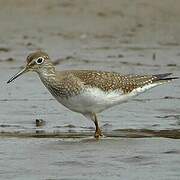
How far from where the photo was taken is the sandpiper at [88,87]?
434 inches

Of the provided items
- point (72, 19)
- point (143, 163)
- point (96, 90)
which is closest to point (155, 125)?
point (96, 90)

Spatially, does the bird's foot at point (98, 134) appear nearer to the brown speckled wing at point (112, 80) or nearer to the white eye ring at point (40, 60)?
Result: the brown speckled wing at point (112, 80)

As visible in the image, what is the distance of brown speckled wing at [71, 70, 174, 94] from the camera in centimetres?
1123

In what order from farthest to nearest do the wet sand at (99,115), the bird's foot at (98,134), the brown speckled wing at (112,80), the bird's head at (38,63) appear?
1. the bird's head at (38,63)
2. the brown speckled wing at (112,80)
3. the bird's foot at (98,134)
4. the wet sand at (99,115)

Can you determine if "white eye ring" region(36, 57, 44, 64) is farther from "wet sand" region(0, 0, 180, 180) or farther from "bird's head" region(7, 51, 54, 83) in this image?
"wet sand" region(0, 0, 180, 180)

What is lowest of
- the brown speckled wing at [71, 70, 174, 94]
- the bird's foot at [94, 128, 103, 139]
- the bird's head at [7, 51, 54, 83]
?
the bird's foot at [94, 128, 103, 139]

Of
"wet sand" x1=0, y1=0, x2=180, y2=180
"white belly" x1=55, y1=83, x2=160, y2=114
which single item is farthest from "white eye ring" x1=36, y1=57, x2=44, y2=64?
"wet sand" x1=0, y1=0, x2=180, y2=180

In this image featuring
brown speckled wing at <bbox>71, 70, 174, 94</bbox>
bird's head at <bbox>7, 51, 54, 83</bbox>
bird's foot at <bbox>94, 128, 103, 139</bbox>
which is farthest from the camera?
bird's head at <bbox>7, 51, 54, 83</bbox>

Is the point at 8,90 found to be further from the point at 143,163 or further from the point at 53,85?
the point at 143,163

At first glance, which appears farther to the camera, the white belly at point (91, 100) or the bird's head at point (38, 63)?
the bird's head at point (38, 63)

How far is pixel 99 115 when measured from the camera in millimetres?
12477

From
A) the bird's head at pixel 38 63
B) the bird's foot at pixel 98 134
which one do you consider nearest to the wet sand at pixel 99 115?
the bird's foot at pixel 98 134

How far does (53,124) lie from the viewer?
11.9 metres

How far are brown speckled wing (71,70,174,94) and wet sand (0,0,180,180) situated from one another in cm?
53
